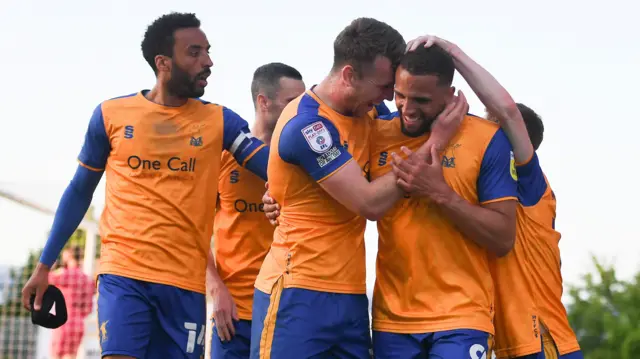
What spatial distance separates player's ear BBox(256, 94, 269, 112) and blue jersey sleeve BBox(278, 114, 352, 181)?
77.7 inches

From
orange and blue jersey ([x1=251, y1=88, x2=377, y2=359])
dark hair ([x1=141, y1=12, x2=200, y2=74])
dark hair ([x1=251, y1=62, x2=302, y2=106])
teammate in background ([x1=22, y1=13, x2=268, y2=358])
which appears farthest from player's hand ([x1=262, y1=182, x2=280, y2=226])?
dark hair ([x1=251, y1=62, x2=302, y2=106])

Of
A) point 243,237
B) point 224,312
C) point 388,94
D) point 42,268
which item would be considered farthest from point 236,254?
point 388,94

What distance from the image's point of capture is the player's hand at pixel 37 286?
551cm

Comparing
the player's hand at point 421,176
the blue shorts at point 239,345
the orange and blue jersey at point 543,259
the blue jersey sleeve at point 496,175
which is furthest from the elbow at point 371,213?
the blue shorts at point 239,345

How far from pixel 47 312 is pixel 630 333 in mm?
7612

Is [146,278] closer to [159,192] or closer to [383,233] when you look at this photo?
[159,192]

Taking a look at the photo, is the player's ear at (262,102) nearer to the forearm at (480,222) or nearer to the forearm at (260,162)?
the forearm at (260,162)

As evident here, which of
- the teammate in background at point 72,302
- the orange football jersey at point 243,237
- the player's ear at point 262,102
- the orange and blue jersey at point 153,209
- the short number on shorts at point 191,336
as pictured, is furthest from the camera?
the teammate in background at point 72,302

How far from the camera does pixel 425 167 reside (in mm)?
4164

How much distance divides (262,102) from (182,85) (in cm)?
98

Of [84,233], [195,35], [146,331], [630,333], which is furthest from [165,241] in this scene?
[84,233]

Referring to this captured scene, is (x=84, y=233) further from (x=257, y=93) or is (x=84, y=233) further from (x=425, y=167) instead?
(x=425, y=167)

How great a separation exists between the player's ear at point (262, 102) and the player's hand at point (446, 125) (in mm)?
2225

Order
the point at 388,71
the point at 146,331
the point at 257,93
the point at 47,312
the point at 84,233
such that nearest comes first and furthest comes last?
the point at 388,71
the point at 146,331
the point at 47,312
the point at 257,93
the point at 84,233
